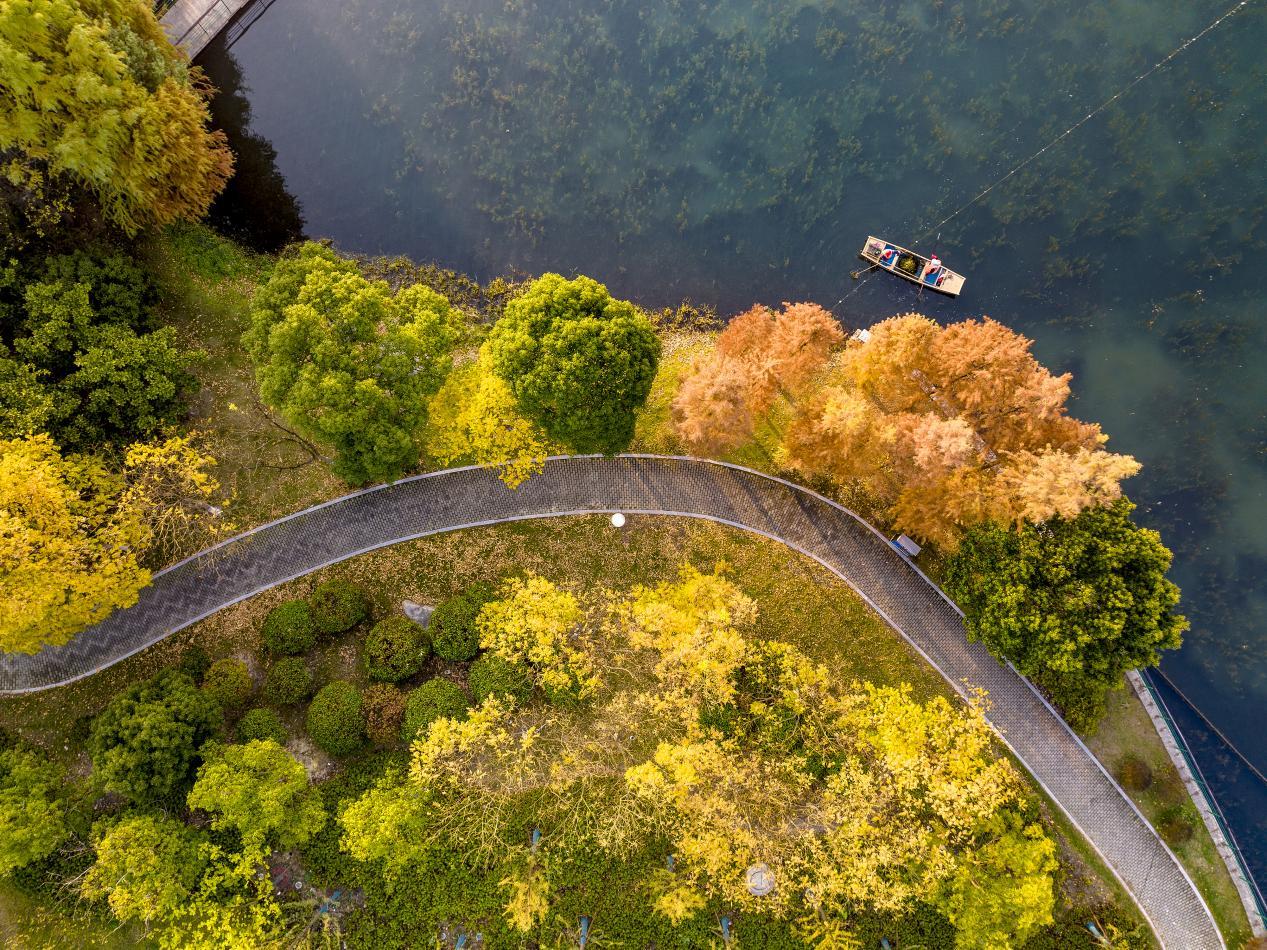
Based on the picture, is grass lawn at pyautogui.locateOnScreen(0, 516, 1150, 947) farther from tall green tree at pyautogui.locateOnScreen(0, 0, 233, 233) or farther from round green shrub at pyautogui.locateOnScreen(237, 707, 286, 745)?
tall green tree at pyautogui.locateOnScreen(0, 0, 233, 233)

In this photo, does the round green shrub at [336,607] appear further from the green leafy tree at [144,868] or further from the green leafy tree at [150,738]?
the green leafy tree at [144,868]

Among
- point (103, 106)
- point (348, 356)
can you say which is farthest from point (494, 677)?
point (103, 106)

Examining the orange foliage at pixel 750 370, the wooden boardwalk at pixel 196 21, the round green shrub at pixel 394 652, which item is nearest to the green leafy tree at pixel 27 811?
the round green shrub at pixel 394 652

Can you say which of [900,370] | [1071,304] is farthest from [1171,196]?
[900,370]

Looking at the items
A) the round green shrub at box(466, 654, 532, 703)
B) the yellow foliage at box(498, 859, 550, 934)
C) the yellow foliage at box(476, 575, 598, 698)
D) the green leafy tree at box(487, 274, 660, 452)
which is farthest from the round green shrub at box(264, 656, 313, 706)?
the green leafy tree at box(487, 274, 660, 452)

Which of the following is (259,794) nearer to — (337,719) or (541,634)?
(337,719)

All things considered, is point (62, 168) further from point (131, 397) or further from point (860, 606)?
point (860, 606)
